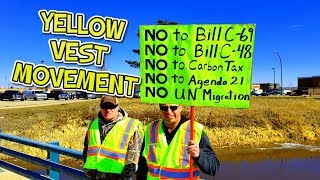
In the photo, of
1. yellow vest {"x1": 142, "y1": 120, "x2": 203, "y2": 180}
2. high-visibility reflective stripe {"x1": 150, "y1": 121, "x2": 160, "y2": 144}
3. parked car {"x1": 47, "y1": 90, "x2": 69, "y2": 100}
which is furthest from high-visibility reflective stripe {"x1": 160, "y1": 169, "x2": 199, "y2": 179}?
parked car {"x1": 47, "y1": 90, "x2": 69, "y2": 100}

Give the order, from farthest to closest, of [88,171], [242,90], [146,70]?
[88,171] < [146,70] < [242,90]

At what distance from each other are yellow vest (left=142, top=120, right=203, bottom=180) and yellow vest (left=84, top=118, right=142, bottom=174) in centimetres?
50

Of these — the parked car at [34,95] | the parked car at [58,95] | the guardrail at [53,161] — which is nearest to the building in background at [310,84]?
the parked car at [58,95]

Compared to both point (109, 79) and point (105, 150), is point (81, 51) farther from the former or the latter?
point (105, 150)

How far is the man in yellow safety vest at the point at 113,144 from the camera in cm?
411

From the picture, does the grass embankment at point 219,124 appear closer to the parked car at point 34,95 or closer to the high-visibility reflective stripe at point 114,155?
the high-visibility reflective stripe at point 114,155

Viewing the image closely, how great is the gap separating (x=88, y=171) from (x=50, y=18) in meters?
2.04

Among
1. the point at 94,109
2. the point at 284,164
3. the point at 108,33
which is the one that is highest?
the point at 108,33

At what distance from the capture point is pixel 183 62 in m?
3.88

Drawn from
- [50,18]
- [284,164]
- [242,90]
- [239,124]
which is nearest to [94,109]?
[239,124]

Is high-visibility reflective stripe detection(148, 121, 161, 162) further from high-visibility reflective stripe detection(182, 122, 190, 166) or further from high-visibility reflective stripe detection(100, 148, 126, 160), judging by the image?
high-visibility reflective stripe detection(100, 148, 126, 160)

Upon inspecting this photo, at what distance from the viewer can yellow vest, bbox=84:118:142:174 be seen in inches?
162

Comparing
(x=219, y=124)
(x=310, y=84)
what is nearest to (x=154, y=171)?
(x=219, y=124)

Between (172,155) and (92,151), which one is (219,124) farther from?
(172,155)
